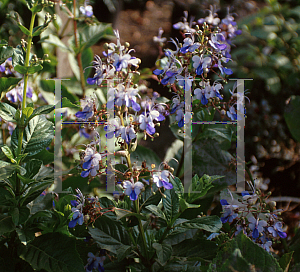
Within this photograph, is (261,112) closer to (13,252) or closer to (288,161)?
(288,161)

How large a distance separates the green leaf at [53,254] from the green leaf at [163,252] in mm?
152

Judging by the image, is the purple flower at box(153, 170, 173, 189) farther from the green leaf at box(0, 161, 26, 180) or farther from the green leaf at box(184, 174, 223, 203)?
the green leaf at box(0, 161, 26, 180)

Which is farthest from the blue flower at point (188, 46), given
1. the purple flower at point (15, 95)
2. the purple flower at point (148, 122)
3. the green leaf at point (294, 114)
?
the green leaf at point (294, 114)

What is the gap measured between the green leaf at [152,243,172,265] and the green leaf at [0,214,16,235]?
295 millimetres

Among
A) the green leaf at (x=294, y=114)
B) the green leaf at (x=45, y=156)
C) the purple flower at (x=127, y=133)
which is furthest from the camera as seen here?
the green leaf at (x=294, y=114)

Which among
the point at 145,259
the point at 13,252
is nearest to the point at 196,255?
the point at 145,259

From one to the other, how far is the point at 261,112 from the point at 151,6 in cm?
186

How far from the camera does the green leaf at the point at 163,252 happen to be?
2.06 feet

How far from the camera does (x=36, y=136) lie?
2.47ft

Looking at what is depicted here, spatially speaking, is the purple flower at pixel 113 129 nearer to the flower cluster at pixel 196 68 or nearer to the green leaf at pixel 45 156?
the flower cluster at pixel 196 68

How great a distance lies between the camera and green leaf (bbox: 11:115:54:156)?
0.73 meters

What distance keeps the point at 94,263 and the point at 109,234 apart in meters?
0.07

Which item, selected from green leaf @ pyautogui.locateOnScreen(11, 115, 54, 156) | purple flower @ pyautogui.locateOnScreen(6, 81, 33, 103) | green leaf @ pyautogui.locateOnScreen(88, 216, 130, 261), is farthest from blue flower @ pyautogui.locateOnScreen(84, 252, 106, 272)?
purple flower @ pyautogui.locateOnScreen(6, 81, 33, 103)

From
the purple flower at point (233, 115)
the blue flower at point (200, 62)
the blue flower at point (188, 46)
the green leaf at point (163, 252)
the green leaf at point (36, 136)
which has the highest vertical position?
the blue flower at point (188, 46)
